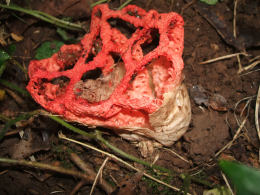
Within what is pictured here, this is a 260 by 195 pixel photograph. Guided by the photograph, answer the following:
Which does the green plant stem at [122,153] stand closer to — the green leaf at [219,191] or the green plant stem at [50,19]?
the green leaf at [219,191]

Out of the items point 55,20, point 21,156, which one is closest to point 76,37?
point 55,20

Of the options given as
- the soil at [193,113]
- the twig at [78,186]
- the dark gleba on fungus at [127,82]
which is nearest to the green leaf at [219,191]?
the soil at [193,113]

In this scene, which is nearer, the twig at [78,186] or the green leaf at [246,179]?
the green leaf at [246,179]

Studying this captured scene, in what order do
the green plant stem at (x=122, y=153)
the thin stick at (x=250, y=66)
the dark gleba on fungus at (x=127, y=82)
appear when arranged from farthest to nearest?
the thin stick at (x=250, y=66) → the green plant stem at (x=122, y=153) → the dark gleba on fungus at (x=127, y=82)

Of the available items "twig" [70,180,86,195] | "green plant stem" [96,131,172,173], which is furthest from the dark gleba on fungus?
"twig" [70,180,86,195]

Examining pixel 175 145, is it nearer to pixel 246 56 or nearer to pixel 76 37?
pixel 246 56

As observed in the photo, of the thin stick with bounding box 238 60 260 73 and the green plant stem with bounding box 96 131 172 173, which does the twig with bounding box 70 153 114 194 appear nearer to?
the green plant stem with bounding box 96 131 172 173
